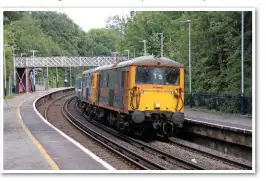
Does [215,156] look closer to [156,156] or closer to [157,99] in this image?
[156,156]

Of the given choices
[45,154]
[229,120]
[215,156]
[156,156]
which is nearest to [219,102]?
[229,120]

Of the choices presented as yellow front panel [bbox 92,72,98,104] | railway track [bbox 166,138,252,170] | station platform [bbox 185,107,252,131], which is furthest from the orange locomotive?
yellow front panel [bbox 92,72,98,104]

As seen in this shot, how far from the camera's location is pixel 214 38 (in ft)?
85.7

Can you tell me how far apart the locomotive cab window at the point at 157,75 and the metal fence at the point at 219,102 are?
5.37m

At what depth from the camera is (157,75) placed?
18.0 m

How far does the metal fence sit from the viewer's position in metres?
23.0

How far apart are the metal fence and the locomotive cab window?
5.37m

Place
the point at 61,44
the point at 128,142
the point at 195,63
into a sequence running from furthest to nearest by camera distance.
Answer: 1. the point at 61,44
2. the point at 195,63
3. the point at 128,142

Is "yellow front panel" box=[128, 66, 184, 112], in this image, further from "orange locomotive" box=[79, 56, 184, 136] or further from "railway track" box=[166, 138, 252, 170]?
"railway track" box=[166, 138, 252, 170]

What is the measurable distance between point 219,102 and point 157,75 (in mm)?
8354

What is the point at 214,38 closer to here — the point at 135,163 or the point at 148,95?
the point at 148,95

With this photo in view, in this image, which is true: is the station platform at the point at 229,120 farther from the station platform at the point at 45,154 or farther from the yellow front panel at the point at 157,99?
the station platform at the point at 45,154
